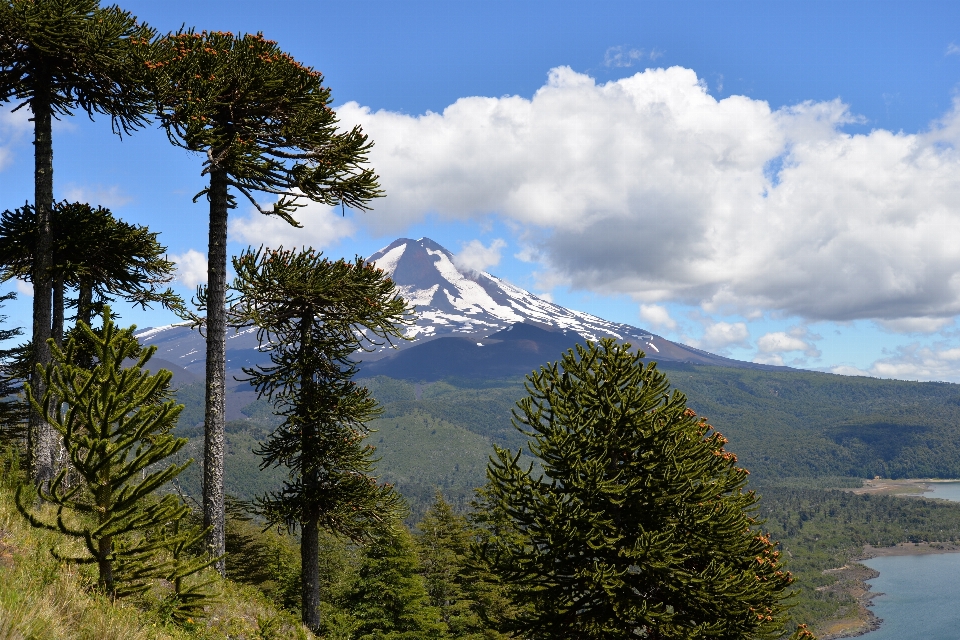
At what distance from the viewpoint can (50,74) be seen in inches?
559

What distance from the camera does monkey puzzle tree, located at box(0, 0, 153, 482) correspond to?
12445 millimetres

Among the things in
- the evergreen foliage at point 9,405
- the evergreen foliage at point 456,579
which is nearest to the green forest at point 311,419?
the evergreen foliage at point 9,405

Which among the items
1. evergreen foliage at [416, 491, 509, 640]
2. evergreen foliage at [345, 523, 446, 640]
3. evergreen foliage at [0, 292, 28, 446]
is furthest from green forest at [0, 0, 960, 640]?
evergreen foliage at [416, 491, 509, 640]

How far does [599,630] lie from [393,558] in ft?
68.4

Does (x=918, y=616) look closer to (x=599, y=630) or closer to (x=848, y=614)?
(x=848, y=614)

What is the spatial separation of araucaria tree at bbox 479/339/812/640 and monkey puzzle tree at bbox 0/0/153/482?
11421mm

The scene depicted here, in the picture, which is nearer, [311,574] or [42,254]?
[42,254]

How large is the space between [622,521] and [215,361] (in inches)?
383

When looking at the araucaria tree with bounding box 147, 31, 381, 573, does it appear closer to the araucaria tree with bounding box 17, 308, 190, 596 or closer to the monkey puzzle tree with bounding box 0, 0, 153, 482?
the monkey puzzle tree with bounding box 0, 0, 153, 482

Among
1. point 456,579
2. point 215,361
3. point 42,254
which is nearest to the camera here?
point 215,361

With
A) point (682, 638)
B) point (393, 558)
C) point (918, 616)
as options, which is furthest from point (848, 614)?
point (682, 638)

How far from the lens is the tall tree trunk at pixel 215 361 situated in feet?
44.3

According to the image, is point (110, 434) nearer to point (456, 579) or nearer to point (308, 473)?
point (308, 473)

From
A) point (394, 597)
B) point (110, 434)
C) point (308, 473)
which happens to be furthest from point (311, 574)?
point (394, 597)
